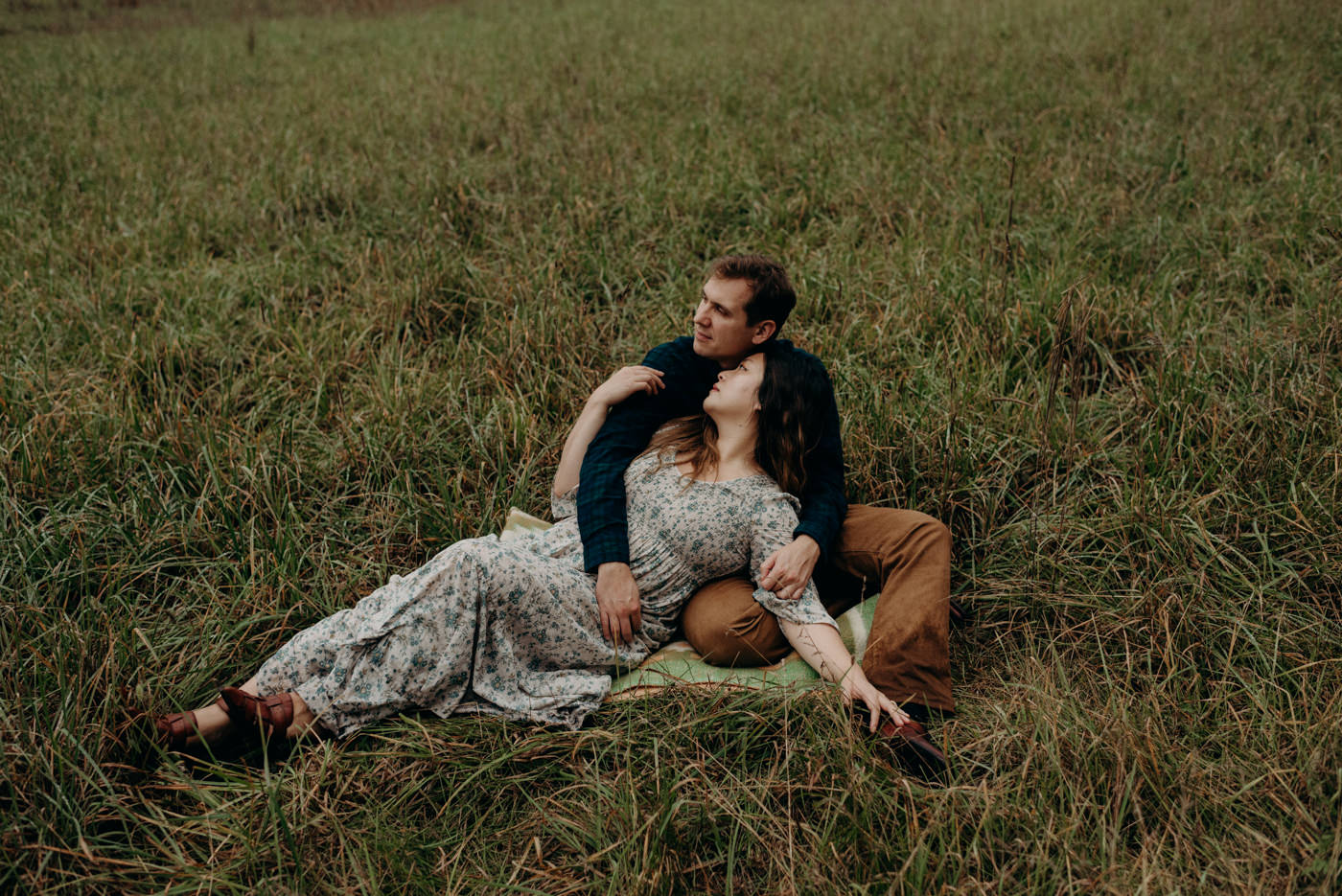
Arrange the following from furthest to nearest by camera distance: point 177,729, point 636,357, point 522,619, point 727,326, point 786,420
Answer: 1. point 636,357
2. point 727,326
3. point 786,420
4. point 522,619
5. point 177,729

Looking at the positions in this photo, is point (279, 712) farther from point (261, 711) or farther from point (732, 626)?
point (732, 626)

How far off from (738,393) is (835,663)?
0.89 m

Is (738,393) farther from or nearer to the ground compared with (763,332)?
nearer to the ground

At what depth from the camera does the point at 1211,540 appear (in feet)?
9.30

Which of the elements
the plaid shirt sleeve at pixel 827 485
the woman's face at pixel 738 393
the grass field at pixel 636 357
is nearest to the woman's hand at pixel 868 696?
the grass field at pixel 636 357

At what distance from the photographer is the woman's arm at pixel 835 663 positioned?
7.76 ft

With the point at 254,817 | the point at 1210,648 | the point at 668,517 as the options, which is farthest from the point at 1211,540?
the point at 254,817

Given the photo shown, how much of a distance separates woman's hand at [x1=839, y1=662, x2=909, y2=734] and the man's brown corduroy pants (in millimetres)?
67

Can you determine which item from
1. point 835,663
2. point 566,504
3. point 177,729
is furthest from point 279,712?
point 835,663

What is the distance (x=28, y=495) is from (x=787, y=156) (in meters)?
4.37

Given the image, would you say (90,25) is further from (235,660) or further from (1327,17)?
(1327,17)

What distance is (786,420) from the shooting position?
2.71 meters

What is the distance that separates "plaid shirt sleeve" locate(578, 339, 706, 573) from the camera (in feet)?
8.70

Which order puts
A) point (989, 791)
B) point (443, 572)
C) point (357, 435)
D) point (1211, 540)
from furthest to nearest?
1. point (357, 435)
2. point (1211, 540)
3. point (443, 572)
4. point (989, 791)
